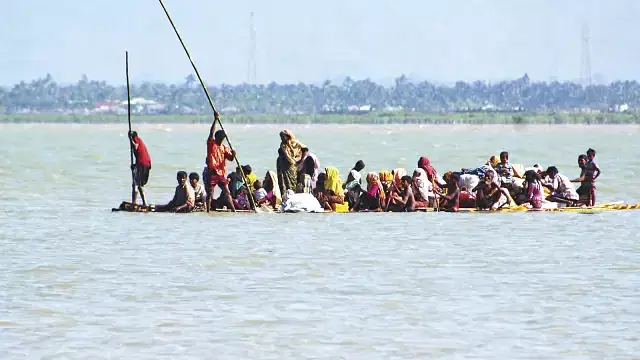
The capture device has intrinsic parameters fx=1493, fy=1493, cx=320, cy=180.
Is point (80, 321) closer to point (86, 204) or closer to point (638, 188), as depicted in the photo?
point (86, 204)

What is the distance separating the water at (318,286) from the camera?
11633 millimetres

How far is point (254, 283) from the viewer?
1497 centimetres

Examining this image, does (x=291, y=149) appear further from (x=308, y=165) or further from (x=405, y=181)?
(x=405, y=181)

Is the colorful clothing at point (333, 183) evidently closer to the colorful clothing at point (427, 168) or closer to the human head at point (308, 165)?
the human head at point (308, 165)

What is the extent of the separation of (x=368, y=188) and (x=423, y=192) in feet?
2.64

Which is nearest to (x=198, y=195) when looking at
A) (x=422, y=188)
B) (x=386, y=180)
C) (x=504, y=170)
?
(x=386, y=180)

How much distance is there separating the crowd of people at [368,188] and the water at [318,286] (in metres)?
0.26

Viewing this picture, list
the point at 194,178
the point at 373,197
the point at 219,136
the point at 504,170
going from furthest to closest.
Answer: the point at 504,170 < the point at 373,197 < the point at 194,178 < the point at 219,136

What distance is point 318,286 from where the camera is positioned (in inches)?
580

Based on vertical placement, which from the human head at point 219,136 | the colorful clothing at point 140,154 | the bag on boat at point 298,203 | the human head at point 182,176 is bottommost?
the bag on boat at point 298,203

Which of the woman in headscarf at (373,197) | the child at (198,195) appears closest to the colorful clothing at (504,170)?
the woman in headscarf at (373,197)

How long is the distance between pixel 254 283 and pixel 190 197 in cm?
703

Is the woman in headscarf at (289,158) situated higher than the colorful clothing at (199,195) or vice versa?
the woman in headscarf at (289,158)

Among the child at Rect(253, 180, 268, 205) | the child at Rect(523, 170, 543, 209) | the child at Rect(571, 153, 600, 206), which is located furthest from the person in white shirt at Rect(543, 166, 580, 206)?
the child at Rect(253, 180, 268, 205)
